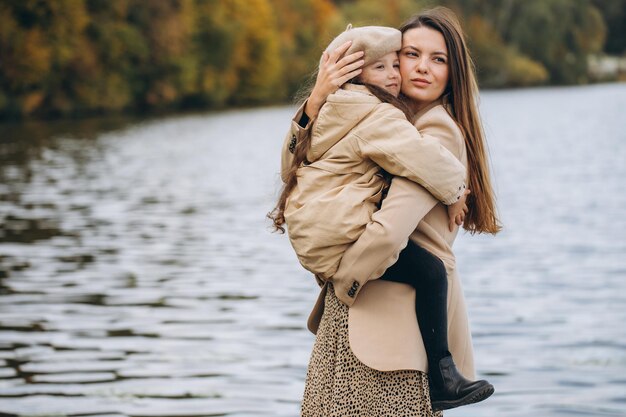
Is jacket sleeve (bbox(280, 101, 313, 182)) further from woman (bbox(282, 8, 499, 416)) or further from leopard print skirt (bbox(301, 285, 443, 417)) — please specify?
leopard print skirt (bbox(301, 285, 443, 417))

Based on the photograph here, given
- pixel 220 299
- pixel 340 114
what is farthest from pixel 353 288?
pixel 220 299

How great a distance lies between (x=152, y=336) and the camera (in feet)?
26.3

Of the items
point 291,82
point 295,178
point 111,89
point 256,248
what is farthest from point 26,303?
point 291,82

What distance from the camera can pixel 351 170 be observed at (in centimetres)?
326

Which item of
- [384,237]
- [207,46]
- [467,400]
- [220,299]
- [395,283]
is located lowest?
[207,46]

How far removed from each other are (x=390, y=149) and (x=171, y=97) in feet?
198

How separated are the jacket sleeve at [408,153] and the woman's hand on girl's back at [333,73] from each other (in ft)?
0.54

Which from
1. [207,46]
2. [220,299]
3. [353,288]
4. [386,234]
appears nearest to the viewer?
[386,234]

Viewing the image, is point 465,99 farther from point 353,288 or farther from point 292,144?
point 353,288

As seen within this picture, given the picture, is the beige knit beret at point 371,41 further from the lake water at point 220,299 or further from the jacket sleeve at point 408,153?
the lake water at point 220,299

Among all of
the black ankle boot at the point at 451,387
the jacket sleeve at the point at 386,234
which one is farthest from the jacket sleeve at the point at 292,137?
the black ankle boot at the point at 451,387

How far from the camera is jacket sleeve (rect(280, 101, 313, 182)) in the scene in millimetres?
3377

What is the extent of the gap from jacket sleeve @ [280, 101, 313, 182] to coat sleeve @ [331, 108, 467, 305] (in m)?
0.34

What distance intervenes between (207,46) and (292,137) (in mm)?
67208
